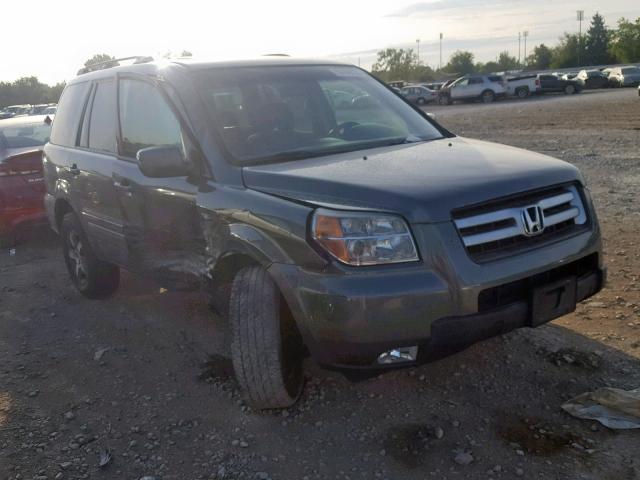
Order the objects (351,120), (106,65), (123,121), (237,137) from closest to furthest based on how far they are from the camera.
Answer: (237,137) → (351,120) → (123,121) → (106,65)

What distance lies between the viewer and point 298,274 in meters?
3.01

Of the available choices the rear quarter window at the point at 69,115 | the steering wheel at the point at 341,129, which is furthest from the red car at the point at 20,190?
the steering wheel at the point at 341,129

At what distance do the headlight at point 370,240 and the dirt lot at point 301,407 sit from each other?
3.13 feet

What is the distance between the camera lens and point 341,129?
415 centimetres

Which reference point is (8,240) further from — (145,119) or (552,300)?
(552,300)

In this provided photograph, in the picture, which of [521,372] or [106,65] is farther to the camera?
[106,65]

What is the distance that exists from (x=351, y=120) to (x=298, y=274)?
1.57m

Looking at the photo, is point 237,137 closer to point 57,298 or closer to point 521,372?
point 521,372

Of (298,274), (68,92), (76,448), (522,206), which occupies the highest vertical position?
(68,92)

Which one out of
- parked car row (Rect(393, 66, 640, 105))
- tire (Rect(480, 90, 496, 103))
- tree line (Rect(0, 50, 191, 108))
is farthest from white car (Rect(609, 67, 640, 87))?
tree line (Rect(0, 50, 191, 108))

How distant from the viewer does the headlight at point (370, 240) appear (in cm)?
289

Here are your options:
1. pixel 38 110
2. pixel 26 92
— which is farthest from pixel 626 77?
pixel 26 92

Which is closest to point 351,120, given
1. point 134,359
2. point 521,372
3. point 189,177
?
point 189,177

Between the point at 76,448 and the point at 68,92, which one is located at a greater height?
the point at 68,92
